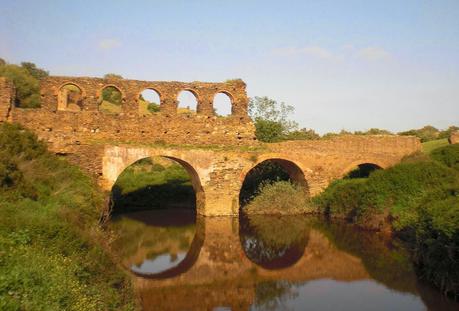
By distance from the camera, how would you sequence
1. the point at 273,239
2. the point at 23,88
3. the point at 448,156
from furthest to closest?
the point at 23,88, the point at 448,156, the point at 273,239

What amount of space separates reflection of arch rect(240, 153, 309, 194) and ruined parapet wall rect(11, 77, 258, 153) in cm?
108

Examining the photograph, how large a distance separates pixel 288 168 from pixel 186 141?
224 inches

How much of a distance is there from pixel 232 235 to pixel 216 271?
4199mm

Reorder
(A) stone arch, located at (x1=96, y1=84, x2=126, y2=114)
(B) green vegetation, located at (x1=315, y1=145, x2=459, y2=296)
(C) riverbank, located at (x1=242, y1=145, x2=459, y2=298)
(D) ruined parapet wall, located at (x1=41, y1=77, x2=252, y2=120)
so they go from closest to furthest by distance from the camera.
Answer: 1. (B) green vegetation, located at (x1=315, y1=145, x2=459, y2=296)
2. (C) riverbank, located at (x1=242, y1=145, x2=459, y2=298)
3. (D) ruined parapet wall, located at (x1=41, y1=77, x2=252, y2=120)
4. (A) stone arch, located at (x1=96, y1=84, x2=126, y2=114)

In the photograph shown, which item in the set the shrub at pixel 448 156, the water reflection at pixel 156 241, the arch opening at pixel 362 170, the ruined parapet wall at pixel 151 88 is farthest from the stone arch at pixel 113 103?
the shrub at pixel 448 156

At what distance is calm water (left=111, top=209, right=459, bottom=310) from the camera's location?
1005 centimetres

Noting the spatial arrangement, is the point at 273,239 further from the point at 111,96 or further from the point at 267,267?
the point at 111,96

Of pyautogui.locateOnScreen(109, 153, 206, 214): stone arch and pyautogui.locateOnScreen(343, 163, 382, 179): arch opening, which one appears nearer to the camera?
pyautogui.locateOnScreen(109, 153, 206, 214): stone arch

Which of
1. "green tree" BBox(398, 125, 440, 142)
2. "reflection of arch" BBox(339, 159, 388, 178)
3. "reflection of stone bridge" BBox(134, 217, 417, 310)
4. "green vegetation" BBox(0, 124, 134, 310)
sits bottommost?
"reflection of stone bridge" BBox(134, 217, 417, 310)

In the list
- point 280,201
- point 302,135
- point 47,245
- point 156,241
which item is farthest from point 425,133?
point 47,245

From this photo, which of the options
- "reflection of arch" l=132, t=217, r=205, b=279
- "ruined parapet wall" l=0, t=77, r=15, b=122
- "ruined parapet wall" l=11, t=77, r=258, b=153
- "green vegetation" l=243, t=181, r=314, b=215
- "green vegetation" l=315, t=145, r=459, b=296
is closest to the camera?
"green vegetation" l=315, t=145, r=459, b=296

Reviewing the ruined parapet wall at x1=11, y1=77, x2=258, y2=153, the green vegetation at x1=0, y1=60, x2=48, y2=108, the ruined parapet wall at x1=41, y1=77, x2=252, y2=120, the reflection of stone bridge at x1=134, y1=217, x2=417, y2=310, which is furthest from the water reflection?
the green vegetation at x1=0, y1=60, x2=48, y2=108

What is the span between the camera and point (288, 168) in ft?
74.4

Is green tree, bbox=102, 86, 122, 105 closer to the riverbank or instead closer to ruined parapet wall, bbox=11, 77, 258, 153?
ruined parapet wall, bbox=11, 77, 258, 153
